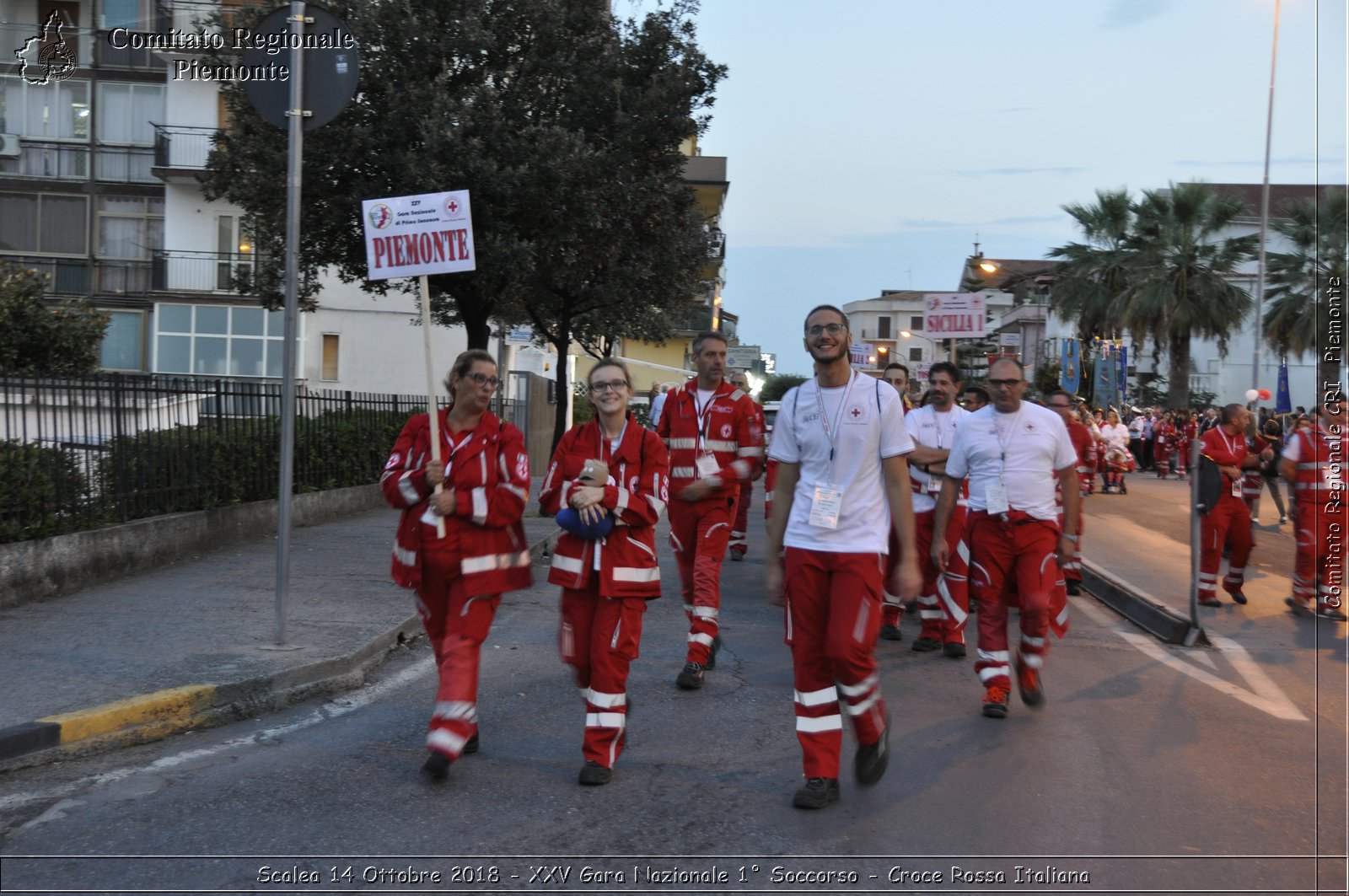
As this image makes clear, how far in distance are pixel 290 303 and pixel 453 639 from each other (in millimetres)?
3357

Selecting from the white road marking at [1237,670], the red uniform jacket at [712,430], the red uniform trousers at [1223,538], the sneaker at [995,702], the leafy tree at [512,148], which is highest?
the leafy tree at [512,148]

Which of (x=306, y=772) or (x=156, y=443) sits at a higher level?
(x=156, y=443)

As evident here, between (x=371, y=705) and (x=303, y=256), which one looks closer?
(x=371, y=705)

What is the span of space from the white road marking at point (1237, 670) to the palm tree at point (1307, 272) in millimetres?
2063

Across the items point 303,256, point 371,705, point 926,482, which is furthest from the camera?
point 303,256

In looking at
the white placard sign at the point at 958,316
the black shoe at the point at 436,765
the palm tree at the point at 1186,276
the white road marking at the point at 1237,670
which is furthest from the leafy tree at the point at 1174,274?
the black shoe at the point at 436,765

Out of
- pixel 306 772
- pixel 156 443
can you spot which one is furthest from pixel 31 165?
pixel 306 772

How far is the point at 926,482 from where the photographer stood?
9867 millimetres

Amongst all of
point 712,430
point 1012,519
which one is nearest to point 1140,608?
point 1012,519

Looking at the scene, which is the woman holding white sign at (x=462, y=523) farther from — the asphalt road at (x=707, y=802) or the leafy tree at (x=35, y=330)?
the leafy tree at (x=35, y=330)

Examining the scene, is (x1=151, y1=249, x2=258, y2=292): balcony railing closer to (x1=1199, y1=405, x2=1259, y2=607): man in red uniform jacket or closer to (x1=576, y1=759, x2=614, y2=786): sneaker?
(x1=1199, y1=405, x2=1259, y2=607): man in red uniform jacket

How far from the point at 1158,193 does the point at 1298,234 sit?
3989 centimetres

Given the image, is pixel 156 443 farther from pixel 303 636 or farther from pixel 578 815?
pixel 578 815

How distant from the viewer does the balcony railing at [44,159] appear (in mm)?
34531
